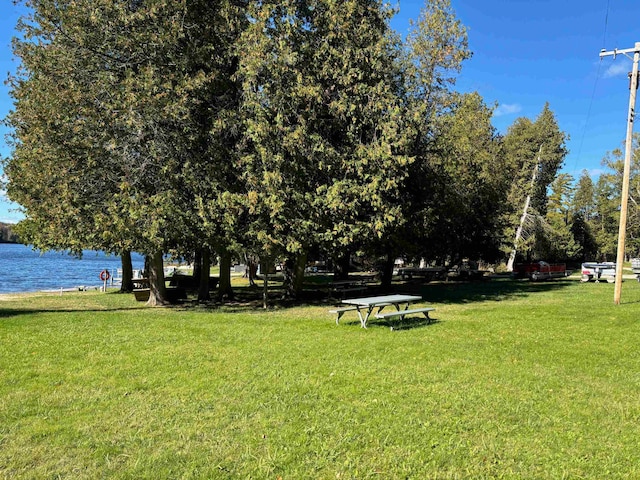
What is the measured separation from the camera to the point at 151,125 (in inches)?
500

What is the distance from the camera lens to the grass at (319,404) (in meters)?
3.58

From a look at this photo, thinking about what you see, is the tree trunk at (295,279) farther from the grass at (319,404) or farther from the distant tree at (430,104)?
the grass at (319,404)

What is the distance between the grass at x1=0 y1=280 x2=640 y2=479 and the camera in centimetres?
358

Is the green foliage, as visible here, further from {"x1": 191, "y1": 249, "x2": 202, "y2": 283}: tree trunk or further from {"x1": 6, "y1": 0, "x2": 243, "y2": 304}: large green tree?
{"x1": 191, "y1": 249, "x2": 202, "y2": 283}: tree trunk

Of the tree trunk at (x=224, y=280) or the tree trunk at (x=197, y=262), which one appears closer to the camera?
the tree trunk at (x=224, y=280)

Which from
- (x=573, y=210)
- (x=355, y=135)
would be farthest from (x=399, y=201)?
(x=573, y=210)

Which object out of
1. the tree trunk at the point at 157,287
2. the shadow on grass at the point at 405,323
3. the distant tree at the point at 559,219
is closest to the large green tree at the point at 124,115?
the tree trunk at the point at 157,287

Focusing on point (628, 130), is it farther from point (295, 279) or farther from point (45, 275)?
point (45, 275)

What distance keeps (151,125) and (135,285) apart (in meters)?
16.4

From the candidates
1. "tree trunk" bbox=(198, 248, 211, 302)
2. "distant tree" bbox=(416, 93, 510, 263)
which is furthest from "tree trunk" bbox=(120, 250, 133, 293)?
"distant tree" bbox=(416, 93, 510, 263)

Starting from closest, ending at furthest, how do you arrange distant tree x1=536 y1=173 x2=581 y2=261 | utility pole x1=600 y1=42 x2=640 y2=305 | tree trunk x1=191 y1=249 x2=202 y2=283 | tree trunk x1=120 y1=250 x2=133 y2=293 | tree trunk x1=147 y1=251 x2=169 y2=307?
utility pole x1=600 y1=42 x2=640 y2=305 → tree trunk x1=147 y1=251 x2=169 y2=307 → tree trunk x1=191 y1=249 x2=202 y2=283 → tree trunk x1=120 y1=250 x2=133 y2=293 → distant tree x1=536 y1=173 x2=581 y2=261

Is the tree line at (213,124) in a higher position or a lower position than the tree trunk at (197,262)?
higher

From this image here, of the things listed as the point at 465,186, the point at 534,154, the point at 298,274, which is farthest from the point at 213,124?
the point at 534,154

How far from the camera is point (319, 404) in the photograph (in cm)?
482
